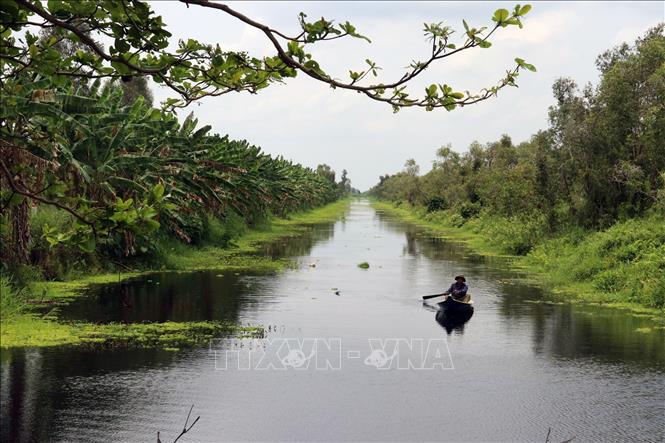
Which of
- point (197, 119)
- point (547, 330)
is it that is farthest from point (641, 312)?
point (197, 119)

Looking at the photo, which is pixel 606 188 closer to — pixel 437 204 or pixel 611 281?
pixel 611 281

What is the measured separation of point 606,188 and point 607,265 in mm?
7862

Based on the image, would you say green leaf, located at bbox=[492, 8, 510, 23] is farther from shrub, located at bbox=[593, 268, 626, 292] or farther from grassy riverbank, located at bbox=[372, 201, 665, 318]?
shrub, located at bbox=[593, 268, 626, 292]

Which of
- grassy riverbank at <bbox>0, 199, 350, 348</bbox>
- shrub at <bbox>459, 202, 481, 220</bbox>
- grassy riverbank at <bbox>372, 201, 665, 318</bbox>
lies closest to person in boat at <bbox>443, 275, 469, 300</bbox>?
grassy riverbank at <bbox>372, 201, 665, 318</bbox>

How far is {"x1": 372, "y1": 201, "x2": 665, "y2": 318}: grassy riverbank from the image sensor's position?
24797 mm

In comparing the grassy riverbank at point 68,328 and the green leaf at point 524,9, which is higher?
the green leaf at point 524,9

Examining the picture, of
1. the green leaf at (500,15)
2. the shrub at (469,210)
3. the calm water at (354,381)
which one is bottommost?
the calm water at (354,381)

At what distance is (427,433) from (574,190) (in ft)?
94.0

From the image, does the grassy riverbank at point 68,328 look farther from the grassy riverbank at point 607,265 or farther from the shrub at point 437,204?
the shrub at point 437,204

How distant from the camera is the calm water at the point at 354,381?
1230 centimetres

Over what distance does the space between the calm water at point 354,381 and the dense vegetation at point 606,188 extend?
495 cm

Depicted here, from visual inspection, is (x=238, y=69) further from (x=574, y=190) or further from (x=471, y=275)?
(x=574, y=190)

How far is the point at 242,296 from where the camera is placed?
25688 mm

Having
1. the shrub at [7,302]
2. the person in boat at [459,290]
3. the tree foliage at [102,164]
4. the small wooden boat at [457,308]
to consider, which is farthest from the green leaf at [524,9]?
the person in boat at [459,290]
